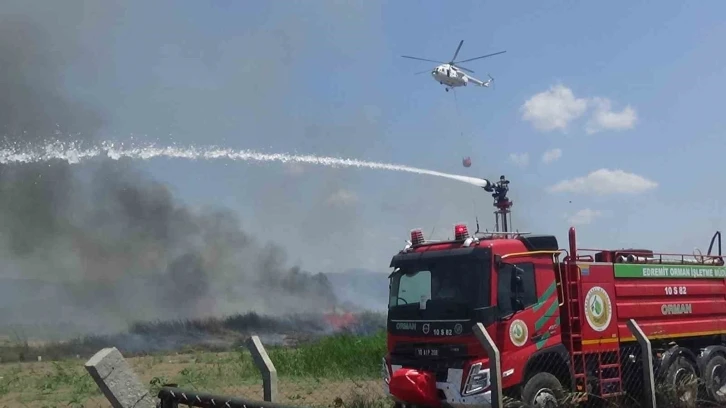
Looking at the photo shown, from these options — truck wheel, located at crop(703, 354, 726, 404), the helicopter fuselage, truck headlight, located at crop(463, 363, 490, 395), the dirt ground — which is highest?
the helicopter fuselage

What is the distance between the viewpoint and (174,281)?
4338cm

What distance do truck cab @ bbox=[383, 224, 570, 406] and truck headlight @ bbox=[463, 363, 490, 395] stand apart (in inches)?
0.5

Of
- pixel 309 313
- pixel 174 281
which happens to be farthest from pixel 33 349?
pixel 309 313

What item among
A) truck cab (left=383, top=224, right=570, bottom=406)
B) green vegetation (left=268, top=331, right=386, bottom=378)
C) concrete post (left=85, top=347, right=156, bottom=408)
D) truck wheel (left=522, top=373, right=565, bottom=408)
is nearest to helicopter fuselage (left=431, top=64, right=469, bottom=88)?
green vegetation (left=268, top=331, right=386, bottom=378)

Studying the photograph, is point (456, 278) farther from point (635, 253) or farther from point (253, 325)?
point (253, 325)

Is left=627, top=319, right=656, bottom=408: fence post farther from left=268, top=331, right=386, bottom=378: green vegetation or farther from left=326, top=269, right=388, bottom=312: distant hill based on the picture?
left=326, top=269, right=388, bottom=312: distant hill

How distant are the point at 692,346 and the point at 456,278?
17.0 feet

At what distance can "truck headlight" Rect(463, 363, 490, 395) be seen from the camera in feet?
27.9

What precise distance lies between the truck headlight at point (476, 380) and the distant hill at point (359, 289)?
3775 cm

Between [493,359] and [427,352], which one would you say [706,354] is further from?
[493,359]

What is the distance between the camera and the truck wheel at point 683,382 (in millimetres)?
10023

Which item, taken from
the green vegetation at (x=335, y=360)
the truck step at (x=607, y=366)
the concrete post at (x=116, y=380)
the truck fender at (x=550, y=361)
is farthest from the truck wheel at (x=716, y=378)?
the concrete post at (x=116, y=380)

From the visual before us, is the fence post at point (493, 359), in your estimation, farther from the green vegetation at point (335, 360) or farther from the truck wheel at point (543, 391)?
the green vegetation at point (335, 360)

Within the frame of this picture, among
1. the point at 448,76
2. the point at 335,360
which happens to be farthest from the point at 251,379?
the point at 448,76
